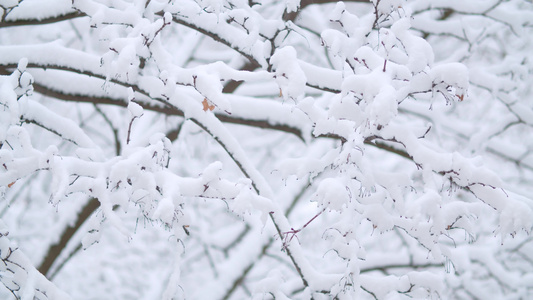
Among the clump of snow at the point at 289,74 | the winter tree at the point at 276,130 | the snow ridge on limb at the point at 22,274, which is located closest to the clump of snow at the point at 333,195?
the winter tree at the point at 276,130

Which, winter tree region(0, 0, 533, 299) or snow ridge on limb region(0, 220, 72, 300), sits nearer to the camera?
winter tree region(0, 0, 533, 299)

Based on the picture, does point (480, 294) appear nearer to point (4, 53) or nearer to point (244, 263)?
point (244, 263)

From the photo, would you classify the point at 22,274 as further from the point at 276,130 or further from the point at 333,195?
the point at 276,130

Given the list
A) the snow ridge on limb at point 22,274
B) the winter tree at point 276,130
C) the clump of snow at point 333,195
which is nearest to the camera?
the clump of snow at point 333,195

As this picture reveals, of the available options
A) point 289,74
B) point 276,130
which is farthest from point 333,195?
point 276,130

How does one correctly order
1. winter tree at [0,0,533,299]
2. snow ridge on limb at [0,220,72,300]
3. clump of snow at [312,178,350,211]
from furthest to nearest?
snow ridge on limb at [0,220,72,300] → winter tree at [0,0,533,299] → clump of snow at [312,178,350,211]

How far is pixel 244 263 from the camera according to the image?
399cm

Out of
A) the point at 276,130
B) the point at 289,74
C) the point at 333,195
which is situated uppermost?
the point at 289,74

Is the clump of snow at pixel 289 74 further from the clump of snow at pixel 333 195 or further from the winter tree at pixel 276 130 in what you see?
the clump of snow at pixel 333 195

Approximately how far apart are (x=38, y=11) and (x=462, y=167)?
243cm

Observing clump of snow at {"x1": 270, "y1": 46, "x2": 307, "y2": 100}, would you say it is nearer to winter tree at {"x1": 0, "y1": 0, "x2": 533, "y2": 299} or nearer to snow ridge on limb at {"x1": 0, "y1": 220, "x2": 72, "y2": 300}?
winter tree at {"x1": 0, "y1": 0, "x2": 533, "y2": 299}

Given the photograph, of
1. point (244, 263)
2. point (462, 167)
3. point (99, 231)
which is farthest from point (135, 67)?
point (244, 263)

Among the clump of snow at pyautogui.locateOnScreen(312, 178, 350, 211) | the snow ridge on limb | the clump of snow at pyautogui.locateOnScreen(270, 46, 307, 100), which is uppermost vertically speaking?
the clump of snow at pyautogui.locateOnScreen(270, 46, 307, 100)

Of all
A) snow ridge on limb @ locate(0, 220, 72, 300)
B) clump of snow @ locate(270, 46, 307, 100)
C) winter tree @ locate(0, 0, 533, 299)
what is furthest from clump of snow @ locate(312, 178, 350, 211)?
snow ridge on limb @ locate(0, 220, 72, 300)
